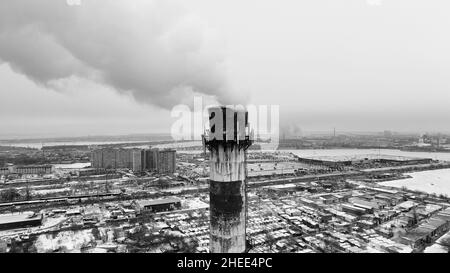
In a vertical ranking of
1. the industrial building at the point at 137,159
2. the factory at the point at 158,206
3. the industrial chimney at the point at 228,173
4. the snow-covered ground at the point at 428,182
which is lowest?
the snow-covered ground at the point at 428,182

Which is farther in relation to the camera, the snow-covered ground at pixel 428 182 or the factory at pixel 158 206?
the snow-covered ground at pixel 428 182

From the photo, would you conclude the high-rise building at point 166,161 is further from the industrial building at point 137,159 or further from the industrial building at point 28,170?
the industrial building at point 28,170

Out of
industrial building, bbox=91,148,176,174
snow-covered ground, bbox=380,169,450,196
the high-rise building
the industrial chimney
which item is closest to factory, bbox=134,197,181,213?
the industrial chimney

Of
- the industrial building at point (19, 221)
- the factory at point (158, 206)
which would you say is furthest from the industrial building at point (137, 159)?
the industrial building at point (19, 221)

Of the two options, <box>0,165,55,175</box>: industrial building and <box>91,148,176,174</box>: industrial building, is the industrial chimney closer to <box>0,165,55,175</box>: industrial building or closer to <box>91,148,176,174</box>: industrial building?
<box>91,148,176,174</box>: industrial building

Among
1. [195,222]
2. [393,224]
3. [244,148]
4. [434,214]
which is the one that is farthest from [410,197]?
[244,148]

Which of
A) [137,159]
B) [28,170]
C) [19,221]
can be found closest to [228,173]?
[19,221]
